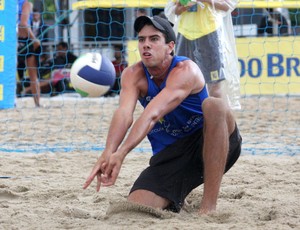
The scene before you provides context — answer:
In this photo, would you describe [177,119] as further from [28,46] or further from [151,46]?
[28,46]

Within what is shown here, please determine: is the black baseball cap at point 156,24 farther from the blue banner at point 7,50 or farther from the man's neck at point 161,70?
the blue banner at point 7,50

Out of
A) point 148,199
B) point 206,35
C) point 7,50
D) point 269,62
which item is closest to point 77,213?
point 148,199

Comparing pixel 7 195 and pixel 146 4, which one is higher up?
pixel 146 4

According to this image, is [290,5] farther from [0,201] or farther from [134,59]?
[0,201]

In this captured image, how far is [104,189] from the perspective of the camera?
4.44 m

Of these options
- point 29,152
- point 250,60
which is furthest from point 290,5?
point 29,152

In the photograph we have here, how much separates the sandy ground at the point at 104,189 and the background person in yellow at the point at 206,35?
700 millimetres

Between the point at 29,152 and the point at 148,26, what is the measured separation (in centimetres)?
257

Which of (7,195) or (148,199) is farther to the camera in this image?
(7,195)

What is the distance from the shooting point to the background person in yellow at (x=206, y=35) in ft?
19.4

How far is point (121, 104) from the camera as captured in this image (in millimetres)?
3580

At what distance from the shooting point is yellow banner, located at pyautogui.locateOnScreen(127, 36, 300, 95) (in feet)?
32.2

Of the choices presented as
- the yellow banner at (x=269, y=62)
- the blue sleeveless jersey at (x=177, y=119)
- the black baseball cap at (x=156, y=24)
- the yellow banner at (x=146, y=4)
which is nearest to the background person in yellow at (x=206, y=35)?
the blue sleeveless jersey at (x=177, y=119)

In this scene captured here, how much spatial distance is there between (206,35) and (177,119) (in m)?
2.31
